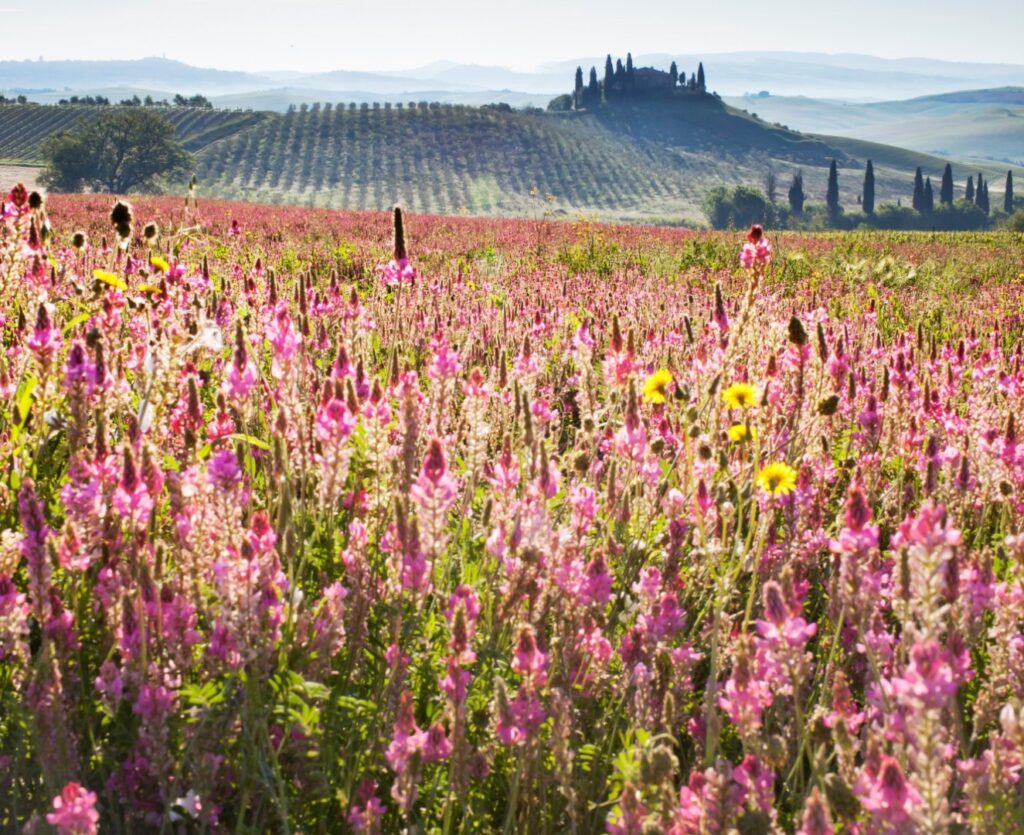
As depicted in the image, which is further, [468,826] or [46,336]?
[46,336]

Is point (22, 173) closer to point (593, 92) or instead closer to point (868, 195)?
point (868, 195)

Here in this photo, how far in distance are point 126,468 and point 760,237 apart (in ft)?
8.00

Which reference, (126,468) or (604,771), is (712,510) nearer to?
(604,771)

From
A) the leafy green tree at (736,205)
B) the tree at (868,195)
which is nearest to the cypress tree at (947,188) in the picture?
the tree at (868,195)

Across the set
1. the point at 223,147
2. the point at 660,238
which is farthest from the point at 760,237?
the point at 223,147

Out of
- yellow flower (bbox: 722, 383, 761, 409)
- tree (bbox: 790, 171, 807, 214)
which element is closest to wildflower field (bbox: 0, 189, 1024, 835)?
yellow flower (bbox: 722, 383, 761, 409)

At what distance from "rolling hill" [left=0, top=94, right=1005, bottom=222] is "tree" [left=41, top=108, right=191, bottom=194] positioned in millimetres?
13275

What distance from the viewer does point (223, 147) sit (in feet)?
383

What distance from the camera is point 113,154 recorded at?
81312 mm

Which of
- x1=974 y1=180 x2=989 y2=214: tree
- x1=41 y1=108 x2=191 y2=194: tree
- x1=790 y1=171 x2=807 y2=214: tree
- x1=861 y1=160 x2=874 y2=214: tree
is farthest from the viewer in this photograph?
x1=974 y1=180 x2=989 y2=214: tree

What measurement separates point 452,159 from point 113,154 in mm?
55138

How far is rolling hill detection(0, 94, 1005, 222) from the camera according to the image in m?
108

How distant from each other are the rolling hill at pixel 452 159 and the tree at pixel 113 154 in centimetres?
1327

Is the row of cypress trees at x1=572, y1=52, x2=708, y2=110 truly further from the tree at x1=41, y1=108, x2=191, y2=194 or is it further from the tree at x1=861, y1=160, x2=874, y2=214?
the tree at x1=41, y1=108, x2=191, y2=194
